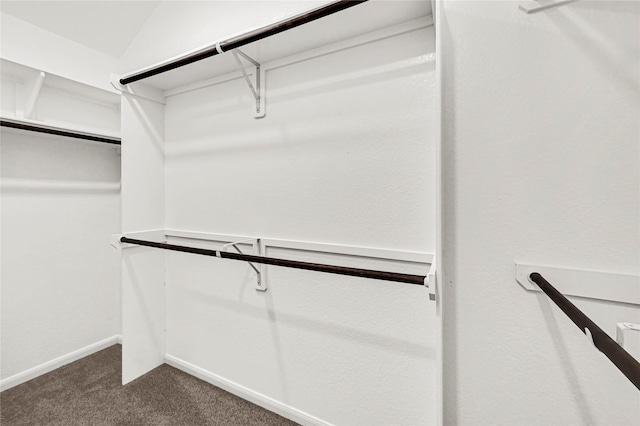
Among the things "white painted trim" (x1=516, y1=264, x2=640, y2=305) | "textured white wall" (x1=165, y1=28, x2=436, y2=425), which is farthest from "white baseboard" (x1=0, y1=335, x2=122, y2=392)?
"white painted trim" (x1=516, y1=264, x2=640, y2=305)

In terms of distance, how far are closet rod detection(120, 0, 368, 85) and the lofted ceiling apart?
0.60m

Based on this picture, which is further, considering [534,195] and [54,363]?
[54,363]

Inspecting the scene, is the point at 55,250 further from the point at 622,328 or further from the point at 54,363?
the point at 622,328

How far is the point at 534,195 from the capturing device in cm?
91

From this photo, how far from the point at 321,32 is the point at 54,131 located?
1592mm

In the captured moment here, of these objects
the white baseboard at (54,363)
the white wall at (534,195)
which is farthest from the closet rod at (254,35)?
the white baseboard at (54,363)

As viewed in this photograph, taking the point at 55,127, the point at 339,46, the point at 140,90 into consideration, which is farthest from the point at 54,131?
the point at 339,46

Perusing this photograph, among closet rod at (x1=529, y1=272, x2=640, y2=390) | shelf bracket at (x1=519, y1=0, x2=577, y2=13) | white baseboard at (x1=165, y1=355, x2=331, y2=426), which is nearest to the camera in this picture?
closet rod at (x1=529, y1=272, x2=640, y2=390)

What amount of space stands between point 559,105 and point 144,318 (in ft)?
7.36

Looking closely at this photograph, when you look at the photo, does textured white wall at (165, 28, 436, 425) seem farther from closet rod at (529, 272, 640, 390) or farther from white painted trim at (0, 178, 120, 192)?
white painted trim at (0, 178, 120, 192)

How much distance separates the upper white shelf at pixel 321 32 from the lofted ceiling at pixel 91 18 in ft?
2.03

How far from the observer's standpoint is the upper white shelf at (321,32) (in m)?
1.01

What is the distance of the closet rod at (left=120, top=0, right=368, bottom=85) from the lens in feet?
3.06

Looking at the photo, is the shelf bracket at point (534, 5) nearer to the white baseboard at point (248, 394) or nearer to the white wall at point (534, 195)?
the white wall at point (534, 195)
